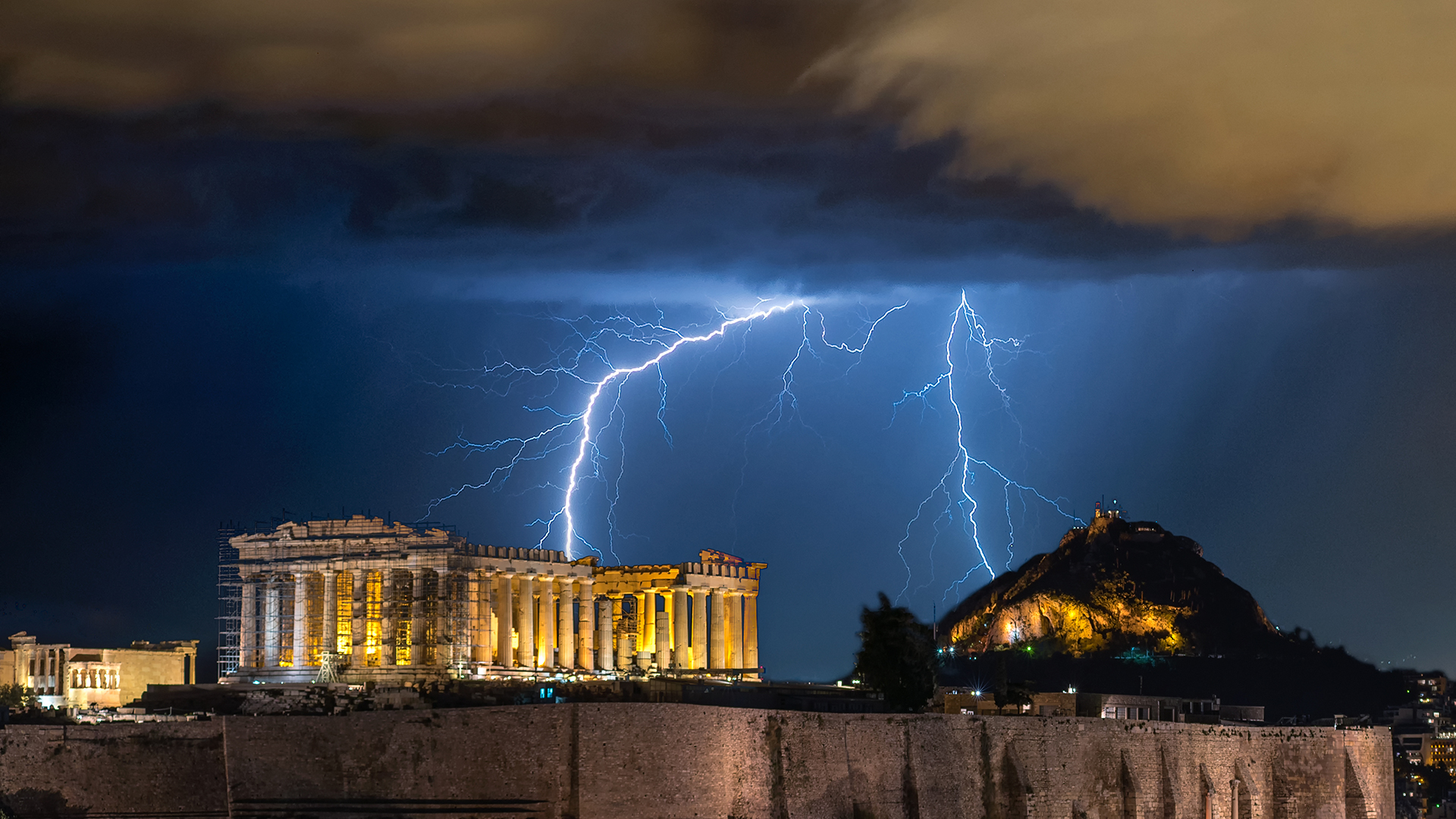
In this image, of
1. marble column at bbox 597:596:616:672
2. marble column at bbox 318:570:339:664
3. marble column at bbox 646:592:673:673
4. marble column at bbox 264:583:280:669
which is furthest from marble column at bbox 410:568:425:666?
marble column at bbox 646:592:673:673

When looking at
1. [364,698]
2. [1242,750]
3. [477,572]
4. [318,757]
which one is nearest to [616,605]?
[477,572]

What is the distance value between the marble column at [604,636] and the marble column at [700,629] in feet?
16.3

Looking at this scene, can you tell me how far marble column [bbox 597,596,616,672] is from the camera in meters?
115

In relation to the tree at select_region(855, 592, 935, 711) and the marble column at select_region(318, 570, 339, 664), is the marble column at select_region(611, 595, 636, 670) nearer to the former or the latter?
the marble column at select_region(318, 570, 339, 664)

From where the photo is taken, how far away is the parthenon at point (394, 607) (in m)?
103

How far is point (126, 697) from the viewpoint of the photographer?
356 feet

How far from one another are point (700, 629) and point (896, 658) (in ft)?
101

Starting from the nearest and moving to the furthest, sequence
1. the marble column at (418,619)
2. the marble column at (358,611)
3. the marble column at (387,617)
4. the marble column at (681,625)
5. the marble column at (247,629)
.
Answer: the marble column at (418,619) → the marble column at (387,617) → the marble column at (358,611) → the marble column at (247,629) → the marble column at (681,625)

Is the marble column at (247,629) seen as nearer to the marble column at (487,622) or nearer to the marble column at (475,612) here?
the marble column at (475,612)

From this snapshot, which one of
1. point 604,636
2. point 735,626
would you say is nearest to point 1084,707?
point 604,636

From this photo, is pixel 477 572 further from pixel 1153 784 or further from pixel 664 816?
pixel 664 816

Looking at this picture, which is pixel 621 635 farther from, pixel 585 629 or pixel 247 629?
pixel 247 629

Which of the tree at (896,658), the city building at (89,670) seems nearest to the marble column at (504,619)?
the city building at (89,670)

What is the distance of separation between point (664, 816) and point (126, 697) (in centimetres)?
5812
